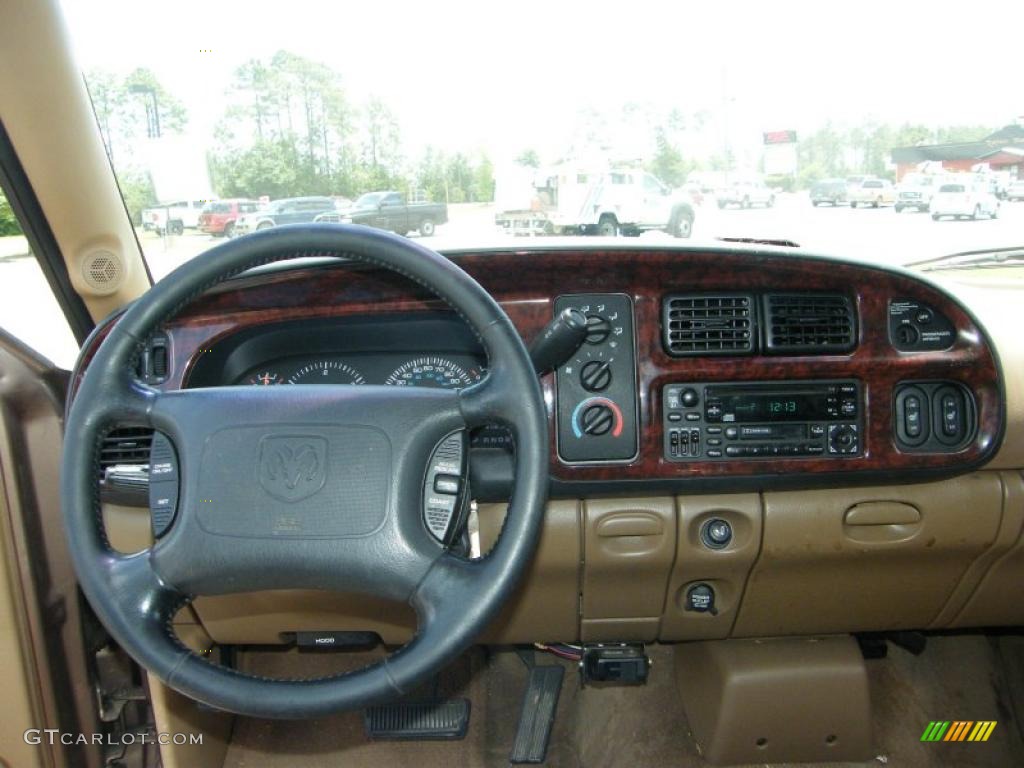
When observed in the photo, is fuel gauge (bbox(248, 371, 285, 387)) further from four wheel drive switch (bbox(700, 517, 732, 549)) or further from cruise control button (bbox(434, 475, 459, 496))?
four wheel drive switch (bbox(700, 517, 732, 549))

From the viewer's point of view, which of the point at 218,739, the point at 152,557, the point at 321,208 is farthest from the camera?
the point at 218,739

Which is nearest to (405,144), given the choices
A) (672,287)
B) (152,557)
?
(672,287)

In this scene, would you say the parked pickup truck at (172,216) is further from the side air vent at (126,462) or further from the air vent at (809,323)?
the air vent at (809,323)

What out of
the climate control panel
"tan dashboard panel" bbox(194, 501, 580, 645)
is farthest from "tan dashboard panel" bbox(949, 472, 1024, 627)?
"tan dashboard panel" bbox(194, 501, 580, 645)

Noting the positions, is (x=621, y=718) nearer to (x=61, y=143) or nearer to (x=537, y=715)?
(x=537, y=715)

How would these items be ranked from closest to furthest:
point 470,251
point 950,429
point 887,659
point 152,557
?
point 152,557 → point 470,251 → point 950,429 → point 887,659

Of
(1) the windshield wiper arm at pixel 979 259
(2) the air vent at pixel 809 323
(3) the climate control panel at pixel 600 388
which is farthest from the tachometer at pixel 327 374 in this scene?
(1) the windshield wiper arm at pixel 979 259

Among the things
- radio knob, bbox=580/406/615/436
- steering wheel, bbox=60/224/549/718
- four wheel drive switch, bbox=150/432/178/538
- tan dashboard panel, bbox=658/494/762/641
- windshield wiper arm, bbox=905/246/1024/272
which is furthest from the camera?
windshield wiper arm, bbox=905/246/1024/272

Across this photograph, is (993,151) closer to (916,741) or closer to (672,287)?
(672,287)

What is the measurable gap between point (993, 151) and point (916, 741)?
1778 mm

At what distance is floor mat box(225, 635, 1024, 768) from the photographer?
2625 mm

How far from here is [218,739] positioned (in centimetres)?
255

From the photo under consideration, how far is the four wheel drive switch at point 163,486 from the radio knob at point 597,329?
36.3 inches

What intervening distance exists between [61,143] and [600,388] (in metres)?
1.38
